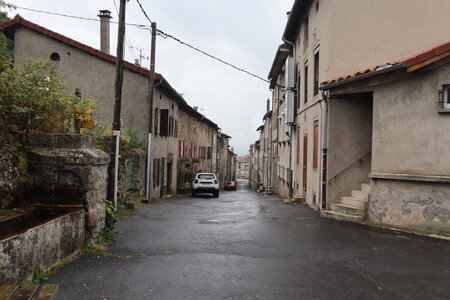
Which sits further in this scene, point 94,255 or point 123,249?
point 123,249

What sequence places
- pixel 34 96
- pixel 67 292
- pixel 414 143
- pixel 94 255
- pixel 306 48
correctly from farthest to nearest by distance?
pixel 306 48 < pixel 414 143 < pixel 34 96 < pixel 94 255 < pixel 67 292

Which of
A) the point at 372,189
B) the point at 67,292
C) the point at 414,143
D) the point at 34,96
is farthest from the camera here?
the point at 372,189

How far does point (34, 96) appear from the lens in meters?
7.01

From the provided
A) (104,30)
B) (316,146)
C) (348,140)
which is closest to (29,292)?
(348,140)

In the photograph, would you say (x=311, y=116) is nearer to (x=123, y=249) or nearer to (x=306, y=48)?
(x=306, y=48)

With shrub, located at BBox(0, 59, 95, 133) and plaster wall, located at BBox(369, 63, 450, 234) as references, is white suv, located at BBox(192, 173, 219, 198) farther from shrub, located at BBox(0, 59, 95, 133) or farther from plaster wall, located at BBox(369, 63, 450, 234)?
shrub, located at BBox(0, 59, 95, 133)

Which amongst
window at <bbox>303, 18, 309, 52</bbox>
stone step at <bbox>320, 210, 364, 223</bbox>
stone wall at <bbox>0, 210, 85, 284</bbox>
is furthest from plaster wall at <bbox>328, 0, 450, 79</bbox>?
stone wall at <bbox>0, 210, 85, 284</bbox>

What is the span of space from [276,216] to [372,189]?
3.38 metres

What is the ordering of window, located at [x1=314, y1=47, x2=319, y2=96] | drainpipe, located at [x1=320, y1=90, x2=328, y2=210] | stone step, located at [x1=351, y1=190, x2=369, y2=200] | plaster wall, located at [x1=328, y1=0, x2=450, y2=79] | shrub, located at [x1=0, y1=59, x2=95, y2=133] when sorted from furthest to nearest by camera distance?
window, located at [x1=314, y1=47, x2=319, y2=96] → plaster wall, located at [x1=328, y1=0, x2=450, y2=79] → drainpipe, located at [x1=320, y1=90, x2=328, y2=210] → stone step, located at [x1=351, y1=190, x2=369, y2=200] → shrub, located at [x1=0, y1=59, x2=95, y2=133]

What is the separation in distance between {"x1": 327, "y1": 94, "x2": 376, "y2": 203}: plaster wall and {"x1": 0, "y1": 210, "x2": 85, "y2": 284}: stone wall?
811 cm

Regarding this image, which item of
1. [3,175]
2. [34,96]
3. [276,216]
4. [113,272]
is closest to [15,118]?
[34,96]

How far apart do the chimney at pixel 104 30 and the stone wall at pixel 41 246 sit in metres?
15.5

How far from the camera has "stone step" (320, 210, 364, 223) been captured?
10358 mm

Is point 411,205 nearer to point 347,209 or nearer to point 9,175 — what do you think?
point 347,209
